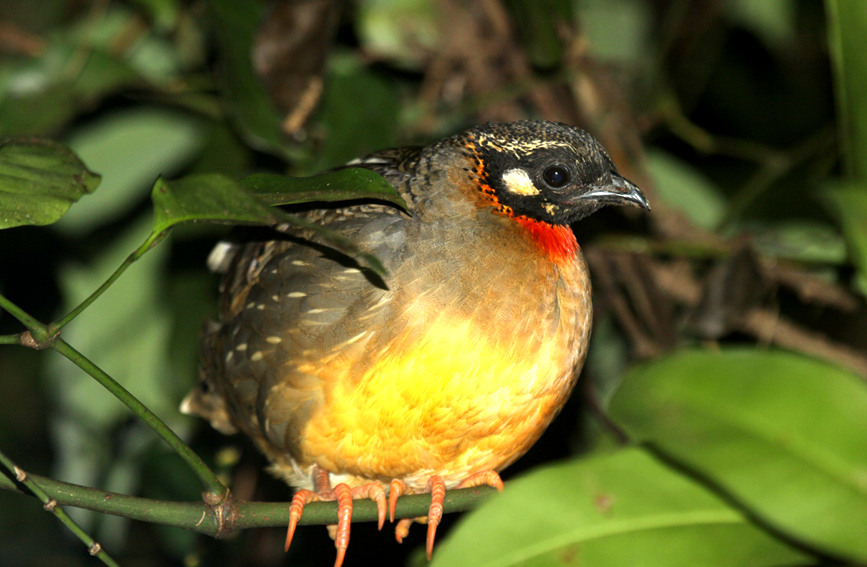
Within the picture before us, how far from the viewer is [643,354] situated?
3102 mm

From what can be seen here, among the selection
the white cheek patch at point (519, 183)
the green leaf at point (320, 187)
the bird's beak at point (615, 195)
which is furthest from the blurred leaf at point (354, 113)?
the green leaf at point (320, 187)

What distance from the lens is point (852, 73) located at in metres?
2.13

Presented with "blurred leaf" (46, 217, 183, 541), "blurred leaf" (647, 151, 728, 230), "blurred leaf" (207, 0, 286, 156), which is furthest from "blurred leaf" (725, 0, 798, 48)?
"blurred leaf" (46, 217, 183, 541)

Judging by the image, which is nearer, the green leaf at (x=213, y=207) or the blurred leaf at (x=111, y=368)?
the green leaf at (x=213, y=207)

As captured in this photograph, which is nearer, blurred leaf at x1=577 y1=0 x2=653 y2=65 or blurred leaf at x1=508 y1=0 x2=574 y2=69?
blurred leaf at x1=508 y1=0 x2=574 y2=69

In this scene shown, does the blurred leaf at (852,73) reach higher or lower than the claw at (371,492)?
higher

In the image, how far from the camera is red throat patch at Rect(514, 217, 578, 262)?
195cm

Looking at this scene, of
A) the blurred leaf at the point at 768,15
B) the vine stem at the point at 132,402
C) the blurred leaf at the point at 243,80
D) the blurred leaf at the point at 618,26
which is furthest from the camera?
the blurred leaf at the point at 618,26

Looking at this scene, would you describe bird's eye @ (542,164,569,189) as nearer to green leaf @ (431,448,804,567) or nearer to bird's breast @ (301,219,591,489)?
bird's breast @ (301,219,591,489)

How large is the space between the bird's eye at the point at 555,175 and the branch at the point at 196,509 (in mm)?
690

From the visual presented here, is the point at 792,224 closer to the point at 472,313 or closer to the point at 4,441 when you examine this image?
the point at 472,313

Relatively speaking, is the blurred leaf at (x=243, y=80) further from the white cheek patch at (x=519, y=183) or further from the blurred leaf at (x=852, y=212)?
the blurred leaf at (x=852, y=212)

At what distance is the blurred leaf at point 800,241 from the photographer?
295 cm

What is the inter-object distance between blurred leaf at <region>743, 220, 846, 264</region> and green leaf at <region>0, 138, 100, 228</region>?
2250 millimetres
